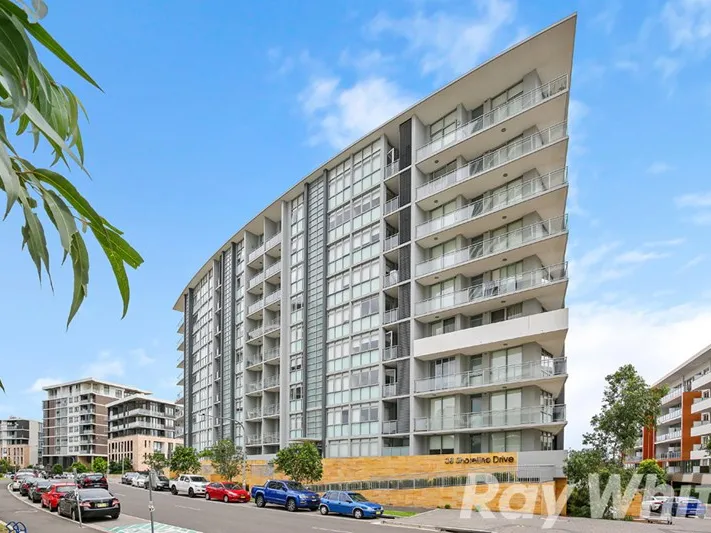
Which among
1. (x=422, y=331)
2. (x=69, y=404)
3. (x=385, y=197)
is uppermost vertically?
(x=385, y=197)

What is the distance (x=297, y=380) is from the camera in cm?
5694

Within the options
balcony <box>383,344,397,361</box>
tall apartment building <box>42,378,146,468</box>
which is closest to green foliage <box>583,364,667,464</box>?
balcony <box>383,344,397,361</box>

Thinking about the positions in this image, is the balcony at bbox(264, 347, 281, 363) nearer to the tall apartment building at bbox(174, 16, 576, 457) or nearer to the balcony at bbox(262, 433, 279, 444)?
the tall apartment building at bbox(174, 16, 576, 457)

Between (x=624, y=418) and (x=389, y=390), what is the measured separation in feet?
52.6

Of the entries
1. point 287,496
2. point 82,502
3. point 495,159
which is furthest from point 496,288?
point 82,502

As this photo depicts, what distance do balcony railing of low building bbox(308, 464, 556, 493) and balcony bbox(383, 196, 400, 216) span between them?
62.5 ft

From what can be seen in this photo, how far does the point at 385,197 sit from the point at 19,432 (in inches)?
6714

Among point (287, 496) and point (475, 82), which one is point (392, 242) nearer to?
point (475, 82)

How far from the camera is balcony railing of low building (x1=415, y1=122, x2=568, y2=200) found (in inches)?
1564

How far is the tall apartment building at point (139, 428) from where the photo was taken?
5310 inches

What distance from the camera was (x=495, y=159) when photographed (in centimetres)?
4234

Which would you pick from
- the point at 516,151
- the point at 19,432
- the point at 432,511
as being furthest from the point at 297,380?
the point at 19,432

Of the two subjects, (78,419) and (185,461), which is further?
(78,419)

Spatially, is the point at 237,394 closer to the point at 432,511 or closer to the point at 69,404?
the point at 432,511
